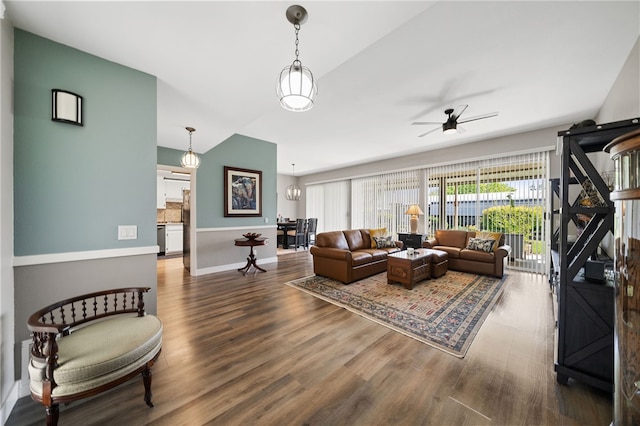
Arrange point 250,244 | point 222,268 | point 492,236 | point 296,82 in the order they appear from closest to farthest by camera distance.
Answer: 1. point 296,82
2. point 250,244
3. point 492,236
4. point 222,268

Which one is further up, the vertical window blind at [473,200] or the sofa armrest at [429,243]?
the vertical window blind at [473,200]

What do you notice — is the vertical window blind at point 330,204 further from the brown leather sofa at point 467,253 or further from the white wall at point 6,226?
the white wall at point 6,226

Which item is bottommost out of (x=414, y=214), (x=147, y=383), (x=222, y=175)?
(x=147, y=383)

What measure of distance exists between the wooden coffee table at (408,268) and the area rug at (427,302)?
A: 0.12 meters

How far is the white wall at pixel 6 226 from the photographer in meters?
1.40

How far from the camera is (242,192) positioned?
5141 mm

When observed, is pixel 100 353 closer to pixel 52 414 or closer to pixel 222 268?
pixel 52 414

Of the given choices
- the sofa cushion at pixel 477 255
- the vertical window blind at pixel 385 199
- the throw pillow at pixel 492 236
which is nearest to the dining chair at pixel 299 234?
the vertical window blind at pixel 385 199

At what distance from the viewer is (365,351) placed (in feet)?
6.85

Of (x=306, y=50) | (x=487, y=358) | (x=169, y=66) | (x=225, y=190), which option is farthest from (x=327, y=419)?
(x=225, y=190)

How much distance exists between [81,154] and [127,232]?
0.69m

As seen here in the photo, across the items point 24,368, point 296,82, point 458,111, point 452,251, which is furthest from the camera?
point 452,251

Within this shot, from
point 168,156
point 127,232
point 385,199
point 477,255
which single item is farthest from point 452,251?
point 168,156

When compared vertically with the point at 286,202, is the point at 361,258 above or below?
below
